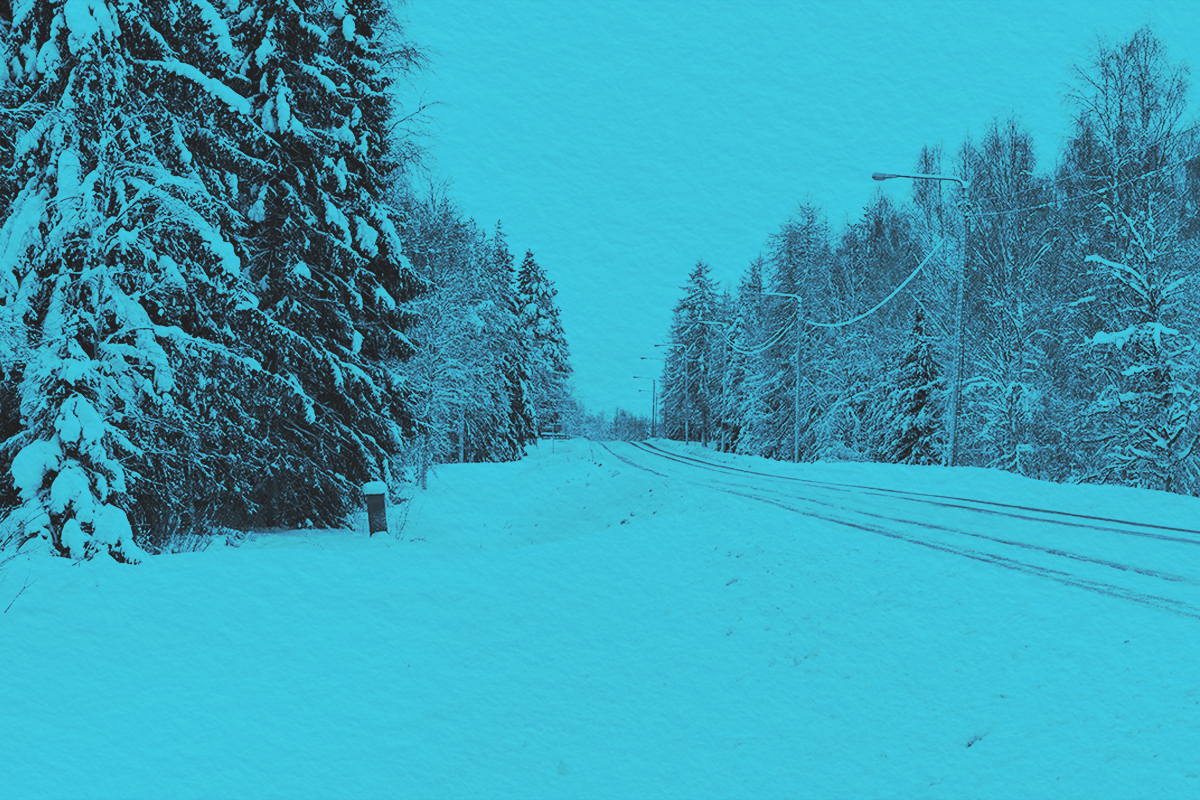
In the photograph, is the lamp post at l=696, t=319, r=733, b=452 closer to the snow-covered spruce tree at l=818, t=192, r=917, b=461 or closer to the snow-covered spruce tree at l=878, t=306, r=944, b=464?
the snow-covered spruce tree at l=818, t=192, r=917, b=461

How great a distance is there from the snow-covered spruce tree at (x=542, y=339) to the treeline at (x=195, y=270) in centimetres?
3608

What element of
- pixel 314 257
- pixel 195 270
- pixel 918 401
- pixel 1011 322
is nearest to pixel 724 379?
pixel 918 401

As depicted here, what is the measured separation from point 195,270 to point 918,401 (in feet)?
94.3

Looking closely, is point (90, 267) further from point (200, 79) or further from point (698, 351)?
point (698, 351)

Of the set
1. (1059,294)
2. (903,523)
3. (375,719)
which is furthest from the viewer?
(1059,294)

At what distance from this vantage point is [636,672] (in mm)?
6051

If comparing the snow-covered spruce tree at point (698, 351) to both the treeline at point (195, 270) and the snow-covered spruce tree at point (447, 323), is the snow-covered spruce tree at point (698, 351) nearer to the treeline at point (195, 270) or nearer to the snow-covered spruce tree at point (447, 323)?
the snow-covered spruce tree at point (447, 323)

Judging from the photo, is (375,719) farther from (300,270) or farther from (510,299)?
(510,299)

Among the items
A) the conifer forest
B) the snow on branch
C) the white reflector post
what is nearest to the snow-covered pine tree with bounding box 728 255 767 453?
the conifer forest

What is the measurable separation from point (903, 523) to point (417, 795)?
292 inches

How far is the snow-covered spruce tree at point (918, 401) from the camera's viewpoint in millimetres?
31391

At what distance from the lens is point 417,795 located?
4414mm

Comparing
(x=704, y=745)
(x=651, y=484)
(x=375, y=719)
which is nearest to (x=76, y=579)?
(x=375, y=719)

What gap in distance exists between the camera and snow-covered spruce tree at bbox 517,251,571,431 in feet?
186
